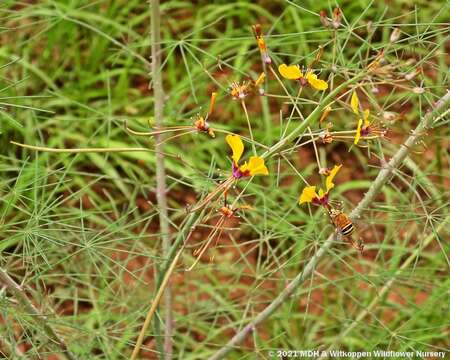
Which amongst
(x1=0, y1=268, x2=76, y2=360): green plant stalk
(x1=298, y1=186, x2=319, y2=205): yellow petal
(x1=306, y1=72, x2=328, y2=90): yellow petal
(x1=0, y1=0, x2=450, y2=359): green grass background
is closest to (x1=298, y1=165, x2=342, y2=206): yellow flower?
(x1=298, y1=186, x2=319, y2=205): yellow petal

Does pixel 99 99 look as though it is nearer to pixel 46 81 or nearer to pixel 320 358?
pixel 46 81

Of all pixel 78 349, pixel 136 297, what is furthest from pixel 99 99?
pixel 78 349

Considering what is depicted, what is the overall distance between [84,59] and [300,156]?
91 cm

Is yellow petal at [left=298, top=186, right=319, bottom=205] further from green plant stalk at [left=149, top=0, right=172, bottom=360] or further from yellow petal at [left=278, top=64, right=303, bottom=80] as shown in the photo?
green plant stalk at [left=149, top=0, right=172, bottom=360]

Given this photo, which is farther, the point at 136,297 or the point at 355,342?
the point at 355,342

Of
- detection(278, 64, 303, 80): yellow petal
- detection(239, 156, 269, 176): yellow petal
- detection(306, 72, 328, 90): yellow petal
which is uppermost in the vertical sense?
detection(278, 64, 303, 80): yellow petal

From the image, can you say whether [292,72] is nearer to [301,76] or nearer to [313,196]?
[301,76]

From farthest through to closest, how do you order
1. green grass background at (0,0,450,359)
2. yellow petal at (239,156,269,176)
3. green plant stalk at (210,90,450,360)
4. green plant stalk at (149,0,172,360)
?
green grass background at (0,0,450,359) < green plant stalk at (149,0,172,360) < green plant stalk at (210,90,450,360) < yellow petal at (239,156,269,176)

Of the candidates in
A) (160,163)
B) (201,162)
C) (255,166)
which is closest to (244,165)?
(255,166)

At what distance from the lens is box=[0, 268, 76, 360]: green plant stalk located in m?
1.54

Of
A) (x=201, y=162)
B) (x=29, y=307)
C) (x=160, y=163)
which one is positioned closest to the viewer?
(x=29, y=307)

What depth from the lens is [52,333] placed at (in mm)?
1667

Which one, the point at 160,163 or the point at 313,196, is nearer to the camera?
the point at 313,196

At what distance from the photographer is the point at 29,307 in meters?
1.59
